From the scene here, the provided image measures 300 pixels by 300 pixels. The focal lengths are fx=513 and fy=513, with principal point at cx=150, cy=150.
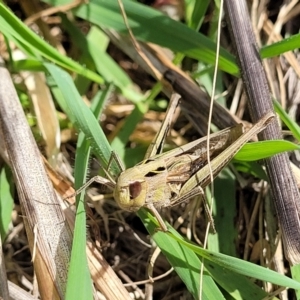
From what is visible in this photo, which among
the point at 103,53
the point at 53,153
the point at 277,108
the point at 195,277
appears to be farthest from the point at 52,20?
the point at 195,277

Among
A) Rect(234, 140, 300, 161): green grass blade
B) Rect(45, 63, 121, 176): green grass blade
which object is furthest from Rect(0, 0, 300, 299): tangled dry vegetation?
Rect(234, 140, 300, 161): green grass blade

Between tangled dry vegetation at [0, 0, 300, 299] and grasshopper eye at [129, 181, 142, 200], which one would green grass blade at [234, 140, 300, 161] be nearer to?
tangled dry vegetation at [0, 0, 300, 299]

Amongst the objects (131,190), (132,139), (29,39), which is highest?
(29,39)

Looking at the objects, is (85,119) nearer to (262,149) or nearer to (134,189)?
(134,189)

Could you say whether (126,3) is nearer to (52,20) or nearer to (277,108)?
(52,20)

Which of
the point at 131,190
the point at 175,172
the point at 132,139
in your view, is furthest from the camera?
the point at 132,139

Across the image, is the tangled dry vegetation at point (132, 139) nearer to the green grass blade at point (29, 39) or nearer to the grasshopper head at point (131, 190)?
the green grass blade at point (29, 39)

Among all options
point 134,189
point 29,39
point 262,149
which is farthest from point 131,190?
point 29,39
